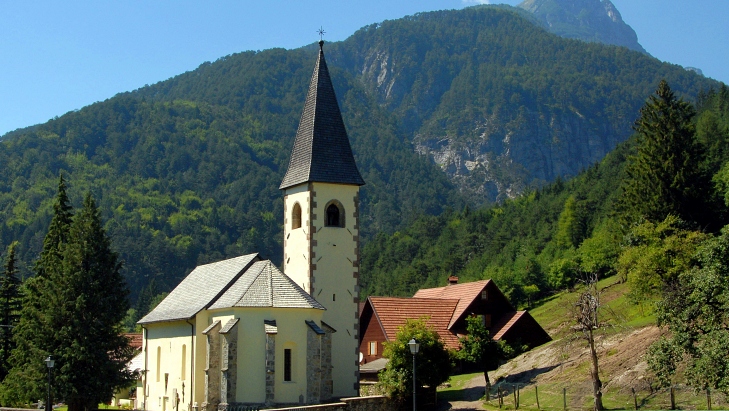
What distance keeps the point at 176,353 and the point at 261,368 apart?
869 cm

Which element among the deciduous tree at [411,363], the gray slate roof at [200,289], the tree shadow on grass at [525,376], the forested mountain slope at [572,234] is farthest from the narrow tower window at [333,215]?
the forested mountain slope at [572,234]

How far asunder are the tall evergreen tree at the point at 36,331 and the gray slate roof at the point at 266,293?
872cm

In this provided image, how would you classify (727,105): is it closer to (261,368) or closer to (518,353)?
(518,353)

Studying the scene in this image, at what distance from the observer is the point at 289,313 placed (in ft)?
135

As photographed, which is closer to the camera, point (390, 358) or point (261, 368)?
point (261, 368)

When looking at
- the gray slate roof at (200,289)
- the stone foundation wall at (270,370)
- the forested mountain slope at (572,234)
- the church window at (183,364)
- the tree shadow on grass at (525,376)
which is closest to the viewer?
the stone foundation wall at (270,370)

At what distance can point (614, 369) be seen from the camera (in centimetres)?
4247

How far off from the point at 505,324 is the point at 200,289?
70.7ft

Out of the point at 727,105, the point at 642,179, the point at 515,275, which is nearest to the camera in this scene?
the point at 642,179

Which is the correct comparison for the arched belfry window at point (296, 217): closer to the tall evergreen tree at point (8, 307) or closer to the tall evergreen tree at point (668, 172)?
the tall evergreen tree at point (8, 307)

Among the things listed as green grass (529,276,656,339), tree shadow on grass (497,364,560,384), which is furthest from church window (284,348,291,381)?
green grass (529,276,656,339)

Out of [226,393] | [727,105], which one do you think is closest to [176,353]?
[226,393]

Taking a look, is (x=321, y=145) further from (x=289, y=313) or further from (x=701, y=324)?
(x=701, y=324)

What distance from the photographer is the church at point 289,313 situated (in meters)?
40.6
